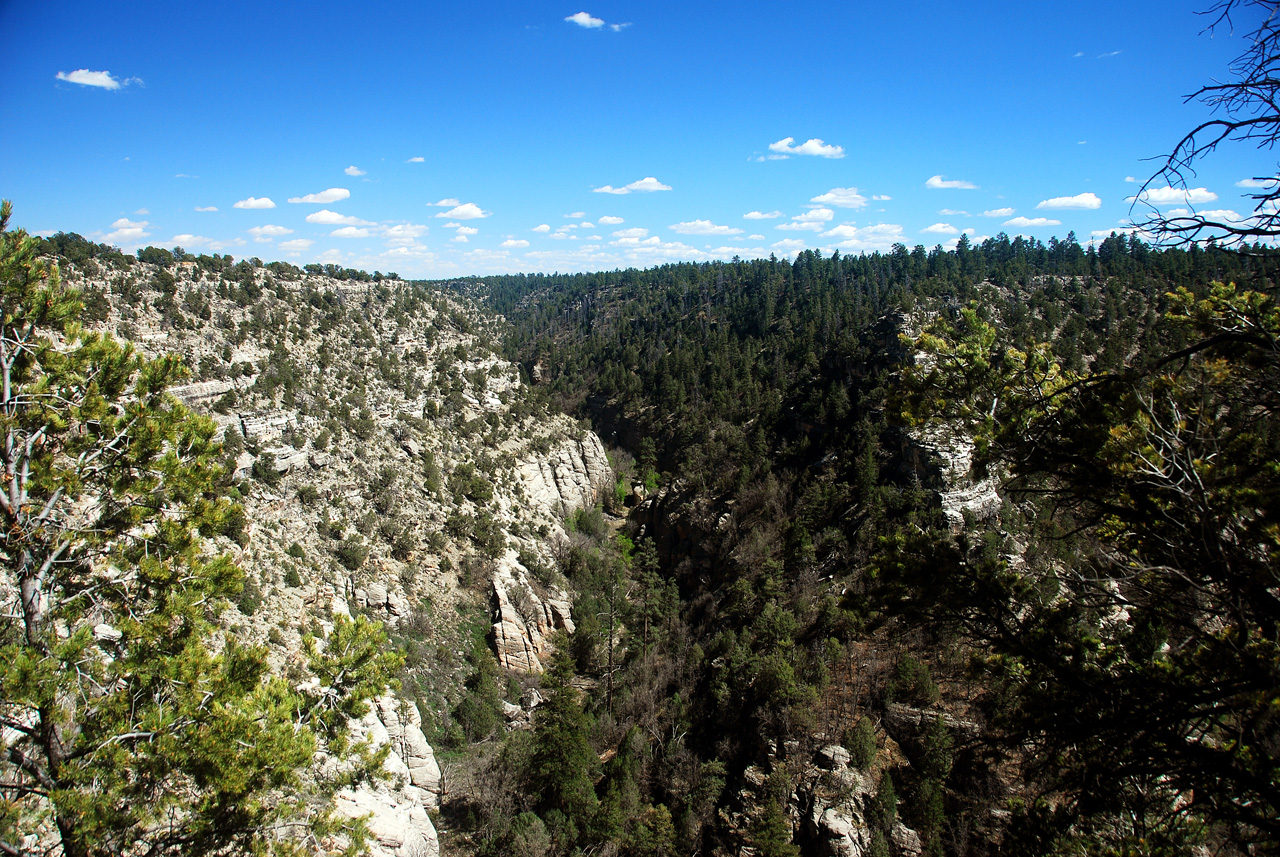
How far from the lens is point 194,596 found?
716 centimetres

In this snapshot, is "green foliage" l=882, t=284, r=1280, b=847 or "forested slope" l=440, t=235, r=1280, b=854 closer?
"green foliage" l=882, t=284, r=1280, b=847

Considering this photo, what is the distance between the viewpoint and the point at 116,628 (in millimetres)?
6867

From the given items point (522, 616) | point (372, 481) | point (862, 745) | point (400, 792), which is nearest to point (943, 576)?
point (862, 745)

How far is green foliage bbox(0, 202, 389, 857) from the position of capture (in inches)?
239

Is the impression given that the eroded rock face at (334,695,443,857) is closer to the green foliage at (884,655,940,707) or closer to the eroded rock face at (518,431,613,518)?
the green foliage at (884,655,940,707)

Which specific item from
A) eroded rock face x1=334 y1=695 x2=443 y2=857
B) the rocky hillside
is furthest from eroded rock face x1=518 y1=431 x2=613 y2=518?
eroded rock face x1=334 y1=695 x2=443 y2=857

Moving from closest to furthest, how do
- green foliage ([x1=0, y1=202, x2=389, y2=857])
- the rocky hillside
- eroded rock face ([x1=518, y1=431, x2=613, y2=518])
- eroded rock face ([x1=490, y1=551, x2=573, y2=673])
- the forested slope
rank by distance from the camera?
1. the forested slope
2. green foliage ([x1=0, y1=202, x2=389, y2=857])
3. the rocky hillside
4. eroded rock face ([x1=490, y1=551, x2=573, y2=673])
5. eroded rock face ([x1=518, y1=431, x2=613, y2=518])

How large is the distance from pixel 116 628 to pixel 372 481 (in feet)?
99.1

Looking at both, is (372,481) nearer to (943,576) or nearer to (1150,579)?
(943,576)

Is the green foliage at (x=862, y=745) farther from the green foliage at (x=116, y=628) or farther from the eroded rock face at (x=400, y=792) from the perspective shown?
the green foliage at (x=116, y=628)

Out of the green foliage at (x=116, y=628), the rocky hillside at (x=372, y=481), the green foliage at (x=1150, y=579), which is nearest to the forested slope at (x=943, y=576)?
the green foliage at (x=1150, y=579)

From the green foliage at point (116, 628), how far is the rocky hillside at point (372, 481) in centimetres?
1315

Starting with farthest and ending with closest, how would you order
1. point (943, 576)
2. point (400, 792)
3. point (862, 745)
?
point (862, 745), point (400, 792), point (943, 576)

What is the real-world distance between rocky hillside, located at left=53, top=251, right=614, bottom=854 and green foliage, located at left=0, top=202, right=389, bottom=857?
13.1m
